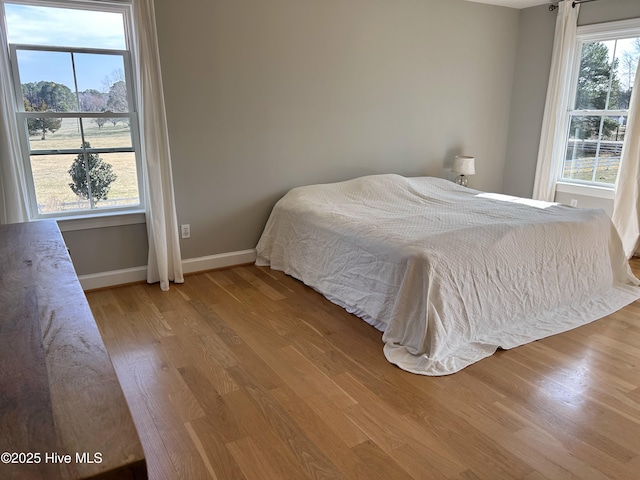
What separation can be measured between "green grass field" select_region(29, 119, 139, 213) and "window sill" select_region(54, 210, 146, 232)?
0.39 feet

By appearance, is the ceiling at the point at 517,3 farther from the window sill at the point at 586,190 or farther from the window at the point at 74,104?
the window at the point at 74,104

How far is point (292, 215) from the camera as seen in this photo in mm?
3688

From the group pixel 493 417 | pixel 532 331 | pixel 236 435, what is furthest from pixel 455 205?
pixel 236 435

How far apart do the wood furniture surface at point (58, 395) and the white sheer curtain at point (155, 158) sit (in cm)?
204

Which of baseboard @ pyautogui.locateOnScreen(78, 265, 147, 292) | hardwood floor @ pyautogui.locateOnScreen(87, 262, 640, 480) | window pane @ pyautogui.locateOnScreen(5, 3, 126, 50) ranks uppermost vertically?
window pane @ pyautogui.locateOnScreen(5, 3, 126, 50)

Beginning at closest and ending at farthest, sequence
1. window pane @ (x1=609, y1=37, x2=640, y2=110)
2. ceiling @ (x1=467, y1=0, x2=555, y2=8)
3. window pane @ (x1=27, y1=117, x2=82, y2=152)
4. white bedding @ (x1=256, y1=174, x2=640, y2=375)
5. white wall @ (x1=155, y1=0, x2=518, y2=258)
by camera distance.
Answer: white bedding @ (x1=256, y1=174, x2=640, y2=375) → window pane @ (x1=27, y1=117, x2=82, y2=152) → white wall @ (x1=155, y1=0, x2=518, y2=258) → window pane @ (x1=609, y1=37, x2=640, y2=110) → ceiling @ (x1=467, y1=0, x2=555, y2=8)

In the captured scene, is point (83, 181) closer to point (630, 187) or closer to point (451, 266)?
point (451, 266)

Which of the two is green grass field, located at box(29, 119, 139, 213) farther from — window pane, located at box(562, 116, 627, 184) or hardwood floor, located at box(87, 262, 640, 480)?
window pane, located at box(562, 116, 627, 184)

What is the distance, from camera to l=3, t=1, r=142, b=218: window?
298 cm

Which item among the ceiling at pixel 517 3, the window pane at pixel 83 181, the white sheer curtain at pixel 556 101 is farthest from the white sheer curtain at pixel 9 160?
the white sheer curtain at pixel 556 101

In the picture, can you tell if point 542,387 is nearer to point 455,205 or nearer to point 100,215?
point 455,205

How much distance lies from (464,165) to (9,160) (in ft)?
13.1

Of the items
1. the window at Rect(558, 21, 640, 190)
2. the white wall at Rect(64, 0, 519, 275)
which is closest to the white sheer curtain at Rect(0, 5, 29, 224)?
the white wall at Rect(64, 0, 519, 275)

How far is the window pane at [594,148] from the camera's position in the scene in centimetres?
453
